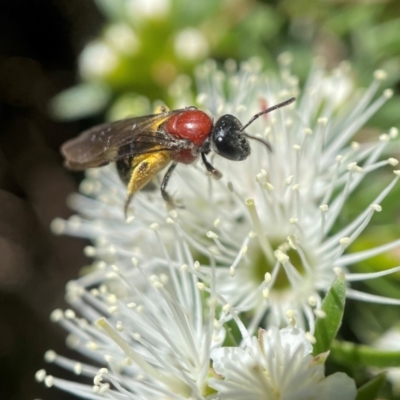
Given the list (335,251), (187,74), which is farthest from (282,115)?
(187,74)

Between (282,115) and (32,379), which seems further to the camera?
(32,379)

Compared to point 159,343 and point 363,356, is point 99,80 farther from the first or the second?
point 363,356

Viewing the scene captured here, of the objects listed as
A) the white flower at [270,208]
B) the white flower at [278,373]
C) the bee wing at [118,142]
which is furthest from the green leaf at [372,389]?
the bee wing at [118,142]

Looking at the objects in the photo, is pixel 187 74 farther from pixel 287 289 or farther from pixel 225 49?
pixel 287 289

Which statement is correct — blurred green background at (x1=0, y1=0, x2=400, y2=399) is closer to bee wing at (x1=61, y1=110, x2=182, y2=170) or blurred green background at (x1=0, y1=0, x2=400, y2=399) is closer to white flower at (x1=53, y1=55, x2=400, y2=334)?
white flower at (x1=53, y1=55, x2=400, y2=334)

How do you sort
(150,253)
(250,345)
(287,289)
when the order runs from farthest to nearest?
(150,253)
(287,289)
(250,345)

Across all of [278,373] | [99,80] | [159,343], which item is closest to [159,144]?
[159,343]
